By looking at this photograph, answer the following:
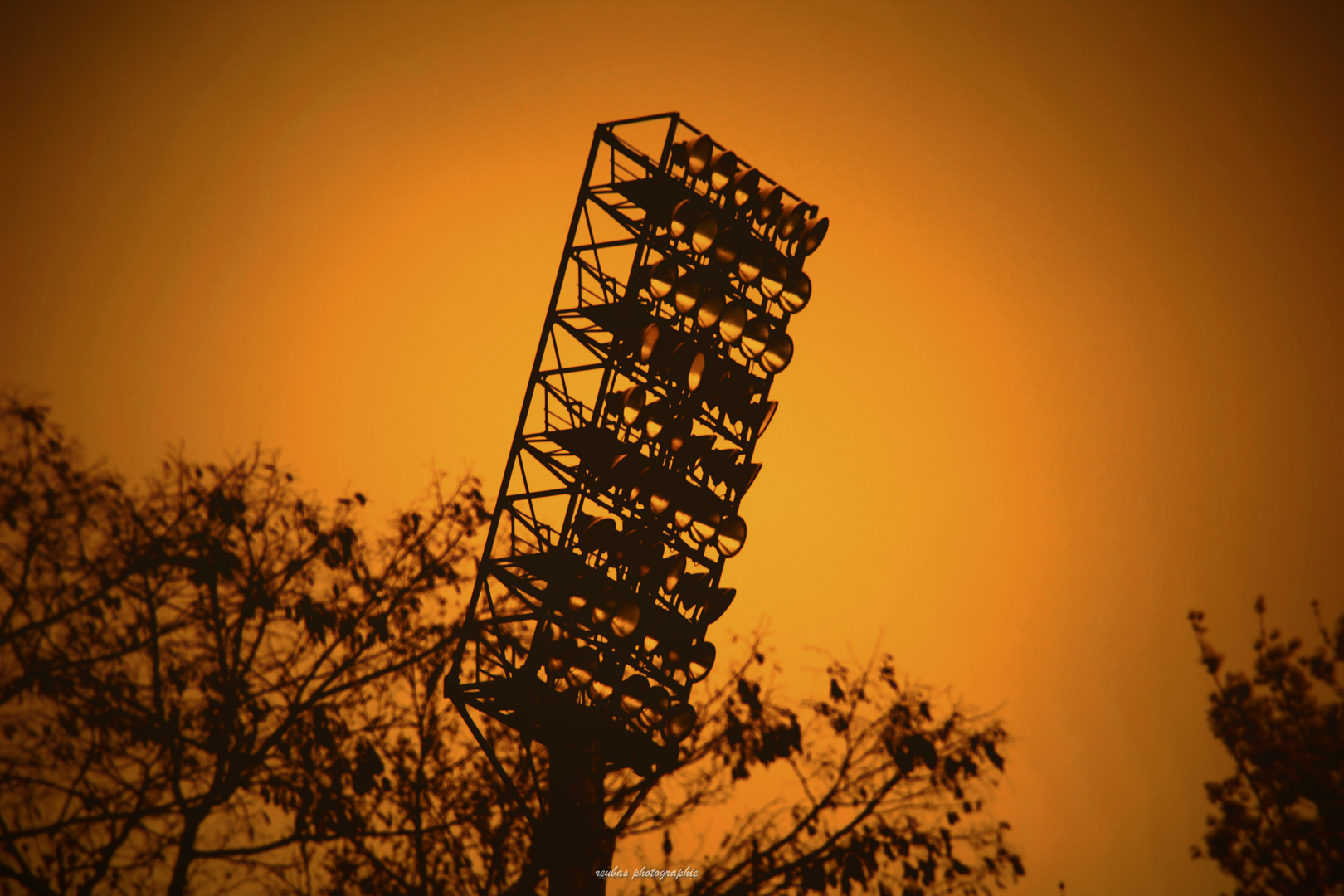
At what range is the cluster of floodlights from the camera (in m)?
12.1

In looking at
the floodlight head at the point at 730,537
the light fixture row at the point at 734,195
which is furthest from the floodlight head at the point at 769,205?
the floodlight head at the point at 730,537

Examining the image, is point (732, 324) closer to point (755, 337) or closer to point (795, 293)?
point (755, 337)

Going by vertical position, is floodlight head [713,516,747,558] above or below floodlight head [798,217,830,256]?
below

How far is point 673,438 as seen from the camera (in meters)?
12.9

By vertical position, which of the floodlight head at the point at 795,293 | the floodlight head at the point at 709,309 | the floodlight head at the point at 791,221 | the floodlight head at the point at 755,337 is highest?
the floodlight head at the point at 791,221

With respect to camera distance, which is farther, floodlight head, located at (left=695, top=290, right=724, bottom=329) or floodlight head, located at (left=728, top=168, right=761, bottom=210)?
floodlight head, located at (left=728, top=168, right=761, bottom=210)

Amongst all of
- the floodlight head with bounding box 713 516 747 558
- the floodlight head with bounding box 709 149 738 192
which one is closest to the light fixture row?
the floodlight head with bounding box 709 149 738 192

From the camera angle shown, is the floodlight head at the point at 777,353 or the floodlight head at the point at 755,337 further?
the floodlight head at the point at 777,353

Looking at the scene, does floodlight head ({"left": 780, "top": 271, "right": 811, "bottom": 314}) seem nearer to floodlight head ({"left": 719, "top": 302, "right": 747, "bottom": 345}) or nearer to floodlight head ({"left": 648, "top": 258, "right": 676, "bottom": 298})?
floodlight head ({"left": 719, "top": 302, "right": 747, "bottom": 345})

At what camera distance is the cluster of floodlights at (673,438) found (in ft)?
39.9

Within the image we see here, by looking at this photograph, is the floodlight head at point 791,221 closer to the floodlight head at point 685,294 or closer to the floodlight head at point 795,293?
the floodlight head at point 795,293

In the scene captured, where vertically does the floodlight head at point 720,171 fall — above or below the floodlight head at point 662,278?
above

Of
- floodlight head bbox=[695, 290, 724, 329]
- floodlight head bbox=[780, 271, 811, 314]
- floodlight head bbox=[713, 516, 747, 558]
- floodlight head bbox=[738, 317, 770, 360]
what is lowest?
floodlight head bbox=[713, 516, 747, 558]

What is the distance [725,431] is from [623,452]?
1813 millimetres
